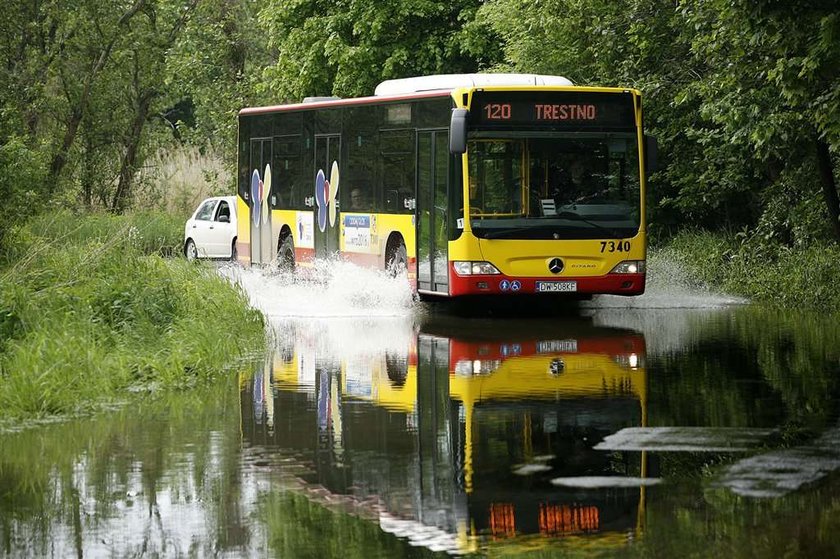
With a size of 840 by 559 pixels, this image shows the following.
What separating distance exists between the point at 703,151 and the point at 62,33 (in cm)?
2091

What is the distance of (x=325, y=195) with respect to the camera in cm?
2752

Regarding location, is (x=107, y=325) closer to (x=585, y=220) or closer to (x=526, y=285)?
(x=526, y=285)

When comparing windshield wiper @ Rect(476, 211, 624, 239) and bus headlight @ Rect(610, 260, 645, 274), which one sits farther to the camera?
bus headlight @ Rect(610, 260, 645, 274)

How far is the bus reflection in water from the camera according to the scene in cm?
870

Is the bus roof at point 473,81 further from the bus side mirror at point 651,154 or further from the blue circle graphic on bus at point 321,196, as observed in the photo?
the blue circle graphic on bus at point 321,196

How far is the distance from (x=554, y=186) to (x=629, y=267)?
1.43 meters

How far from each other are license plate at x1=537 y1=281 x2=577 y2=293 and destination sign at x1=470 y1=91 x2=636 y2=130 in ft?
6.52

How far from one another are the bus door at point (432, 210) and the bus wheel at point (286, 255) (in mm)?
5757

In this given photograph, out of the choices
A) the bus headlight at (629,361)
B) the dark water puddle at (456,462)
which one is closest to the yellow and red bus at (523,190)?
the dark water puddle at (456,462)

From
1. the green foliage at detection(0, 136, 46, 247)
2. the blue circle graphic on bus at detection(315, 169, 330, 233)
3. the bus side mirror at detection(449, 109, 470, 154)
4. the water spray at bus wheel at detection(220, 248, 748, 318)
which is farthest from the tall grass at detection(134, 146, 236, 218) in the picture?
the bus side mirror at detection(449, 109, 470, 154)

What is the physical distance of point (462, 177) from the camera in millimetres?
22250

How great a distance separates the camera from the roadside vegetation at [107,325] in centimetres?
1371

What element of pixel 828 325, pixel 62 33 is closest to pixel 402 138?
pixel 828 325

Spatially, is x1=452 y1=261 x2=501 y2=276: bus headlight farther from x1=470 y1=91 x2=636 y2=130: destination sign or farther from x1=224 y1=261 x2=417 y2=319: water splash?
x1=470 y1=91 x2=636 y2=130: destination sign
